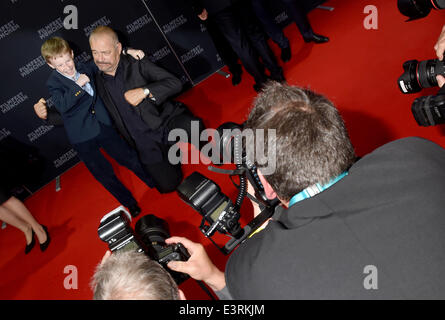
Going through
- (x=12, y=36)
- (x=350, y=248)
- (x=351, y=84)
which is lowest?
(x=351, y=84)

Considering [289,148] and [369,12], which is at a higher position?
[289,148]

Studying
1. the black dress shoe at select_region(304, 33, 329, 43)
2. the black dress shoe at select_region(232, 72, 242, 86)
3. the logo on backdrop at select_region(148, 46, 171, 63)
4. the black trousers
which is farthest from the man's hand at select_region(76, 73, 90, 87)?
the black dress shoe at select_region(304, 33, 329, 43)

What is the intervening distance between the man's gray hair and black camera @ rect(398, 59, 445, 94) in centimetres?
182

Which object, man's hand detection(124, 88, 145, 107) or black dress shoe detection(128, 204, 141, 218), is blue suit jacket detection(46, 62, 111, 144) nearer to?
man's hand detection(124, 88, 145, 107)

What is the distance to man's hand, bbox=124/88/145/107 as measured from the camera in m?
2.39

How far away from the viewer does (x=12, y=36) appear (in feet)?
10.1

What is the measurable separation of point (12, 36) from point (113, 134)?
152 cm

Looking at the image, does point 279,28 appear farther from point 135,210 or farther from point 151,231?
point 151,231

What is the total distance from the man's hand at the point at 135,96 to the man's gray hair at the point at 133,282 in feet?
4.92

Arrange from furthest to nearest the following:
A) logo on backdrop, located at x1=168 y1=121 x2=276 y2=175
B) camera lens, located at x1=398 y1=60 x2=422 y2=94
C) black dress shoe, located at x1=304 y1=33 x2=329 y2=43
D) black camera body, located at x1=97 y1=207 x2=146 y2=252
Answer: black dress shoe, located at x1=304 y1=33 x2=329 y2=43, camera lens, located at x1=398 y1=60 x2=422 y2=94, black camera body, located at x1=97 y1=207 x2=146 y2=252, logo on backdrop, located at x1=168 y1=121 x2=276 y2=175

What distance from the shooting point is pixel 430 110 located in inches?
68.2

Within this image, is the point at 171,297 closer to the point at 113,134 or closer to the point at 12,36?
the point at 113,134

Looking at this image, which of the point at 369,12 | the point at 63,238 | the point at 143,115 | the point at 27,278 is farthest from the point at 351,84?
the point at 27,278

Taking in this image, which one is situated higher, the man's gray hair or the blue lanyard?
the man's gray hair
